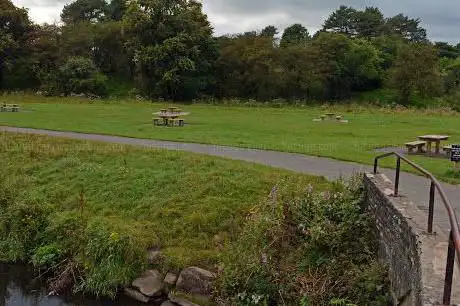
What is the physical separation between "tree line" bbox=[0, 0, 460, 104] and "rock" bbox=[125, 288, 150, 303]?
3681 cm

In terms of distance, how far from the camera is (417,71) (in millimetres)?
52625

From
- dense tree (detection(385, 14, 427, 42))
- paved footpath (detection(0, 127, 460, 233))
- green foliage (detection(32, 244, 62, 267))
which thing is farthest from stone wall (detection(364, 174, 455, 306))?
dense tree (detection(385, 14, 427, 42))

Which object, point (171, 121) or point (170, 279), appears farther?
point (171, 121)

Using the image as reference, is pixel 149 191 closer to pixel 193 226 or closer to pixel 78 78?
pixel 193 226

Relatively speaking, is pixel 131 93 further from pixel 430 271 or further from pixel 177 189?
pixel 430 271

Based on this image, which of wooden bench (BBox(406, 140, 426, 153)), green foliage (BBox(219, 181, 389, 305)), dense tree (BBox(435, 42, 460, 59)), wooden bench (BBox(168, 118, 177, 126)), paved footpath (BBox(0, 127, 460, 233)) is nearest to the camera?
green foliage (BBox(219, 181, 389, 305))

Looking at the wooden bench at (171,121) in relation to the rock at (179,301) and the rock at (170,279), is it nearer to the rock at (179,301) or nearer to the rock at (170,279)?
the rock at (170,279)

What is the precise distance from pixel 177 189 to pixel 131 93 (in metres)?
37.4

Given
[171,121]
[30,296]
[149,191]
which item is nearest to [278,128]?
[171,121]

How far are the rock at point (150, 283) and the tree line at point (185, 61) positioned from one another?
120 feet

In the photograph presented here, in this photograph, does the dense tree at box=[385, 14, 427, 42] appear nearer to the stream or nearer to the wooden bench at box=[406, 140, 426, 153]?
the wooden bench at box=[406, 140, 426, 153]

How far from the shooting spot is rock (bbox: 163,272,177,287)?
39.8ft

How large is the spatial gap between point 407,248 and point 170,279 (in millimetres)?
5903

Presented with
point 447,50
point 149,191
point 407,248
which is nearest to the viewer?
point 407,248
